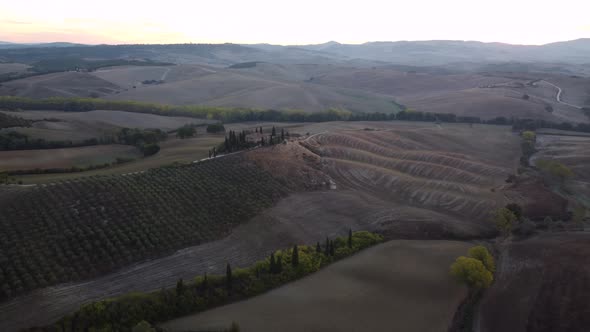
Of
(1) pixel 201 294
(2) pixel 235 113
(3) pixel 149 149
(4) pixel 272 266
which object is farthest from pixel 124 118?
(1) pixel 201 294

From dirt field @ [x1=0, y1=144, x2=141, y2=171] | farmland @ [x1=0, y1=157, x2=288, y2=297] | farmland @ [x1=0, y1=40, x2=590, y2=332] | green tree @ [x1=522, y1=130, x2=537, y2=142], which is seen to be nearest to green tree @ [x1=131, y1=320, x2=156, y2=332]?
farmland @ [x1=0, y1=40, x2=590, y2=332]

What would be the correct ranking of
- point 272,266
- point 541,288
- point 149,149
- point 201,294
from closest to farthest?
point 201,294
point 541,288
point 272,266
point 149,149

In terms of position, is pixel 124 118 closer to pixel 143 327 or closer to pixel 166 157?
pixel 166 157

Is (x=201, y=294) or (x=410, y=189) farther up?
(x=410, y=189)

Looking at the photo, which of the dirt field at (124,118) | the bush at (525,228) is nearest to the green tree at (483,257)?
the bush at (525,228)

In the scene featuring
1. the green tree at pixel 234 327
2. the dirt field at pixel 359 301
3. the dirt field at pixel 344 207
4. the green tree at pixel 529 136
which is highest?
the green tree at pixel 529 136

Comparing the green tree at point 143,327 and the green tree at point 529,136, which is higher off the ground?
the green tree at point 529,136

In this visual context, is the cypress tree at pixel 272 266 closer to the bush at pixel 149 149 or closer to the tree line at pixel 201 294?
the tree line at pixel 201 294

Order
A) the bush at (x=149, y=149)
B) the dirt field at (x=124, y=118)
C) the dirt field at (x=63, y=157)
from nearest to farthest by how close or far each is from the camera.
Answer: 1. the dirt field at (x=63, y=157)
2. the bush at (x=149, y=149)
3. the dirt field at (x=124, y=118)

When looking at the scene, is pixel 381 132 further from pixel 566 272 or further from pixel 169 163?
pixel 566 272
